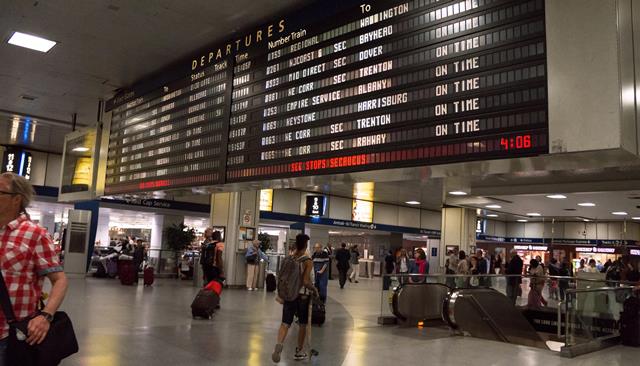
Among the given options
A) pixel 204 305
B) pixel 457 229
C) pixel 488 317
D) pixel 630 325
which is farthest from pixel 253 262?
pixel 457 229

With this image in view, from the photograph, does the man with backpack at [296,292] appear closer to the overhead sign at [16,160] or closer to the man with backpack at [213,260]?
the man with backpack at [213,260]

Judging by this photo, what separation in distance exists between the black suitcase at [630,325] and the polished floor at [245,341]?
0.53 meters

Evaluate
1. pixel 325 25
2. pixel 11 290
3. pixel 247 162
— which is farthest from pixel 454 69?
pixel 11 290

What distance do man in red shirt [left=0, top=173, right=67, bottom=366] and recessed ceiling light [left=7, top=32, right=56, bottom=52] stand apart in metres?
5.84

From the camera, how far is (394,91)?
4.98 m

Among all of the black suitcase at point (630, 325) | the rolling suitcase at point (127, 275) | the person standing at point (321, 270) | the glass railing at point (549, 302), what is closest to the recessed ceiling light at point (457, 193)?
the glass railing at point (549, 302)

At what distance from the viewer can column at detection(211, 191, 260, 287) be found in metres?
16.8

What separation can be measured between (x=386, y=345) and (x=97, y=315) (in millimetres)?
4946

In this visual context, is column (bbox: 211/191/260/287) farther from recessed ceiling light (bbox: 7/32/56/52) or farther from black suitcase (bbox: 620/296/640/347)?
black suitcase (bbox: 620/296/640/347)

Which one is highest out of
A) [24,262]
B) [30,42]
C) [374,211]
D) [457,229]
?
[30,42]

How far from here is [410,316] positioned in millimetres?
11055

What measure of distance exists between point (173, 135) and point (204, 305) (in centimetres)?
325

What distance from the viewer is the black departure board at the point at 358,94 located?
414cm

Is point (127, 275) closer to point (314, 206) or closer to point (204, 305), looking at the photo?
point (204, 305)
